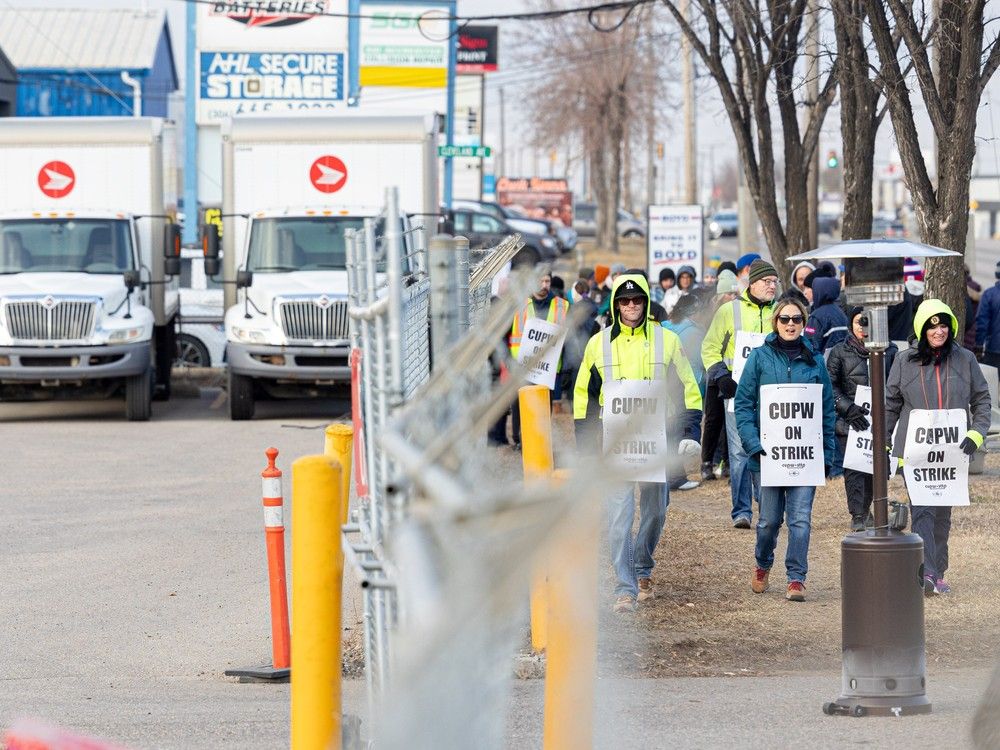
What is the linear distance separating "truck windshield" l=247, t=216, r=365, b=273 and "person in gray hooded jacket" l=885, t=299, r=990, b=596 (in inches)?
446

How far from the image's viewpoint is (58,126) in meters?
20.4

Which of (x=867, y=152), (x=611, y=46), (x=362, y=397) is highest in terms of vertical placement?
(x=611, y=46)

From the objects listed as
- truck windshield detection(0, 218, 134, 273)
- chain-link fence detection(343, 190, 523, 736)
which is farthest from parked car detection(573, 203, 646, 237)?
chain-link fence detection(343, 190, 523, 736)

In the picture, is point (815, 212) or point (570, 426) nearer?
point (570, 426)

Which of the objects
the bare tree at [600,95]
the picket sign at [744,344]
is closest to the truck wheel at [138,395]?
the picket sign at [744,344]

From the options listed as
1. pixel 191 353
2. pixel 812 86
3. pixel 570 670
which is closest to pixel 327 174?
pixel 191 353

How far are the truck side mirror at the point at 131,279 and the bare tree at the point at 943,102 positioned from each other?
9.40 metres

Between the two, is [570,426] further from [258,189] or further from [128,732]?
[128,732]

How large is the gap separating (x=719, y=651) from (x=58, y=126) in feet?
47.9

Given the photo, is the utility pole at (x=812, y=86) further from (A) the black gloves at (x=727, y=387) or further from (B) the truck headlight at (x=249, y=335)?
(B) the truck headlight at (x=249, y=335)

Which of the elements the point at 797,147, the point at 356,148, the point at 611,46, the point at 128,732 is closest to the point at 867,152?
the point at 797,147

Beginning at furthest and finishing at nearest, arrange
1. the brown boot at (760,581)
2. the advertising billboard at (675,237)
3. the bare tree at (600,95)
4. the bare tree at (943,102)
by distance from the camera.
Answer: the bare tree at (600,95) → the advertising billboard at (675,237) → the bare tree at (943,102) → the brown boot at (760,581)

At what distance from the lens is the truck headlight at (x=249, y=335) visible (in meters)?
18.7

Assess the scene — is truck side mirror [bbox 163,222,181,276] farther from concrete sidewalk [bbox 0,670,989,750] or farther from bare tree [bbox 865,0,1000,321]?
concrete sidewalk [bbox 0,670,989,750]
